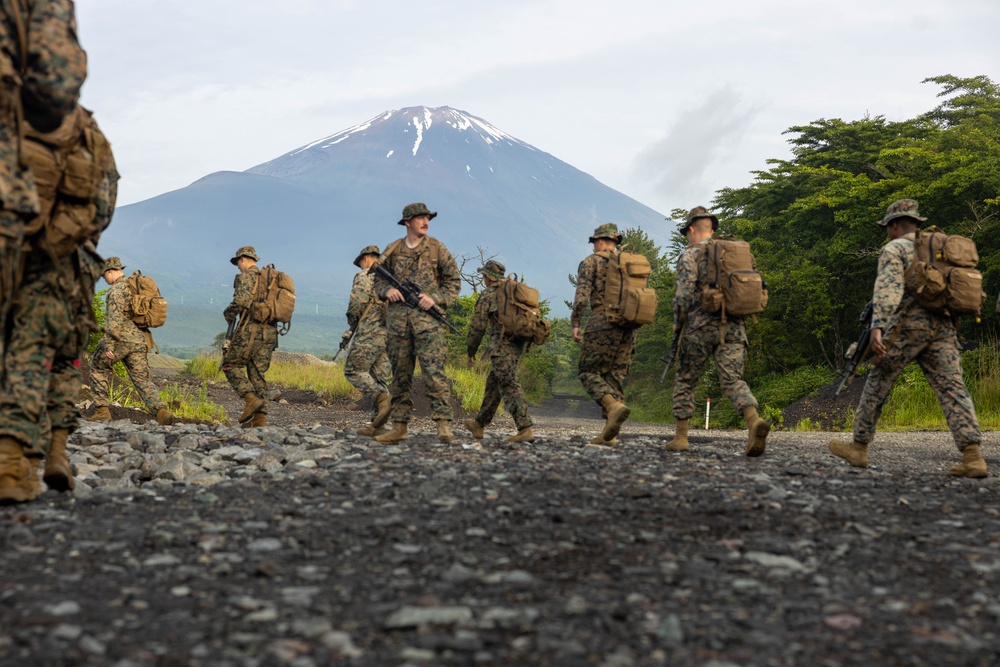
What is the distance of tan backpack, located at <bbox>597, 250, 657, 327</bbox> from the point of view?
881cm

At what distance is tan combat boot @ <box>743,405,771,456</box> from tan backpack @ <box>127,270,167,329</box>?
717 cm

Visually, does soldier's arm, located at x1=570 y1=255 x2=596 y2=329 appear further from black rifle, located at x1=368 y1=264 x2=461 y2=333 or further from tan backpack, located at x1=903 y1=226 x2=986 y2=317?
tan backpack, located at x1=903 y1=226 x2=986 y2=317

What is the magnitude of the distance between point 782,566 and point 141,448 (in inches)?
242

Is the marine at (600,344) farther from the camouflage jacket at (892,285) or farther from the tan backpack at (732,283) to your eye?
the camouflage jacket at (892,285)

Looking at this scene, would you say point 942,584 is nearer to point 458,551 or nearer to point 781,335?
point 458,551

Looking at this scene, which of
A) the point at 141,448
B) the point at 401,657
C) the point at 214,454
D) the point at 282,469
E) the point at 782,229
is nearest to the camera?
the point at 401,657

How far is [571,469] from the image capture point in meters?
6.55

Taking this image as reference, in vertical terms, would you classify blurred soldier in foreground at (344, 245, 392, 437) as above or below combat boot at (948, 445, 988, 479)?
above

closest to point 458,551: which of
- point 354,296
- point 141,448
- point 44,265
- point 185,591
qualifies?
point 185,591

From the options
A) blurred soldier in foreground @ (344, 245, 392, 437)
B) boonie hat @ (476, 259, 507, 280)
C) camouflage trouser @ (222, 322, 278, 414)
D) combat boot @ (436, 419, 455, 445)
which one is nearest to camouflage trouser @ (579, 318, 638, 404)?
boonie hat @ (476, 259, 507, 280)

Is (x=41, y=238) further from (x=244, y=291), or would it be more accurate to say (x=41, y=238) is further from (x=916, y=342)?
(x=244, y=291)

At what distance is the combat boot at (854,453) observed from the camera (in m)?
7.32

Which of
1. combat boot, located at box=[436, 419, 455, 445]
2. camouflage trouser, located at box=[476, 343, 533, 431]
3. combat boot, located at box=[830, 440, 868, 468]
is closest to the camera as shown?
combat boot, located at box=[830, 440, 868, 468]

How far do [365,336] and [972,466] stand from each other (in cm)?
693
